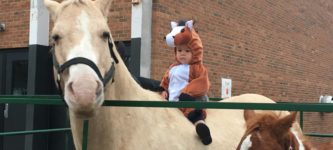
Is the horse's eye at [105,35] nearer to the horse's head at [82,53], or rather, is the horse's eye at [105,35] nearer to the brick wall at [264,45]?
the horse's head at [82,53]

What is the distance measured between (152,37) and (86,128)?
4.67 metres

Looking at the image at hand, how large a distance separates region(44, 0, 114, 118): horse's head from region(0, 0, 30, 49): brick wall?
6.47 meters

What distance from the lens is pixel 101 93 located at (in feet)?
7.67

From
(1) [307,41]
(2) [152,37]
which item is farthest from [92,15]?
(1) [307,41]

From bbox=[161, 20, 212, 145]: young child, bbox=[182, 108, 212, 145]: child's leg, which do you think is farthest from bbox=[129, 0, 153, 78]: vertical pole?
bbox=[182, 108, 212, 145]: child's leg

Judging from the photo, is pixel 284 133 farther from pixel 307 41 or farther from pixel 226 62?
pixel 307 41

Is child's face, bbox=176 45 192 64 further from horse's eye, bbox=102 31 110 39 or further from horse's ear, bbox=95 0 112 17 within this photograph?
horse's eye, bbox=102 31 110 39

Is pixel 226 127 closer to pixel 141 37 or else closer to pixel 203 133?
pixel 203 133

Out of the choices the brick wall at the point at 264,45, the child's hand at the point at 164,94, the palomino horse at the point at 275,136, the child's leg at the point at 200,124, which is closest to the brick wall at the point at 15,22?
the brick wall at the point at 264,45

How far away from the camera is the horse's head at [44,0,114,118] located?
2259mm

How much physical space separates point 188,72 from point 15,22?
6437 mm

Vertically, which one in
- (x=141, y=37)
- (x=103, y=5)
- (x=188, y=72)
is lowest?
(x=188, y=72)

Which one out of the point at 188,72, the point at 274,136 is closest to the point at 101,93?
the point at 274,136

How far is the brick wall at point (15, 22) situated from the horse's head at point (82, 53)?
21.2 feet
